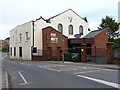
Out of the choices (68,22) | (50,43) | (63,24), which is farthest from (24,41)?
(68,22)

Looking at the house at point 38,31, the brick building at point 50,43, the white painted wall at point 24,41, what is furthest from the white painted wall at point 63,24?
the white painted wall at point 24,41

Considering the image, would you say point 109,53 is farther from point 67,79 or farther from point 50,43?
point 50,43

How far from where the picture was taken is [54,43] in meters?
42.7

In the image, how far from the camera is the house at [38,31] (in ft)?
139

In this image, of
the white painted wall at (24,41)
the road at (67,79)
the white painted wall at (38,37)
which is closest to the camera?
the road at (67,79)

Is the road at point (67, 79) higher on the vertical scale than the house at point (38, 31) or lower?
lower

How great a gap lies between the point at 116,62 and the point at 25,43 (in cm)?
2462

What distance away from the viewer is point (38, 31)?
42.9 m

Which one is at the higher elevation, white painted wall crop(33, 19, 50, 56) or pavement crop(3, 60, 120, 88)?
white painted wall crop(33, 19, 50, 56)

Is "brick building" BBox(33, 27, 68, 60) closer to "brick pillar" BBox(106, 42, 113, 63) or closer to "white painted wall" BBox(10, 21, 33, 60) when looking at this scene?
"white painted wall" BBox(10, 21, 33, 60)

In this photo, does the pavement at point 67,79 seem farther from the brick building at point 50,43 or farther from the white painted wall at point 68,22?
the white painted wall at point 68,22

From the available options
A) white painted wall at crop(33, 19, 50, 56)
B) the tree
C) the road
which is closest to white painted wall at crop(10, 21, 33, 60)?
white painted wall at crop(33, 19, 50, 56)

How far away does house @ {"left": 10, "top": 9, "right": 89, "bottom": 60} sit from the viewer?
1667 inches

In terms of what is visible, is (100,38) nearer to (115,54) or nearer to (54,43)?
(54,43)
